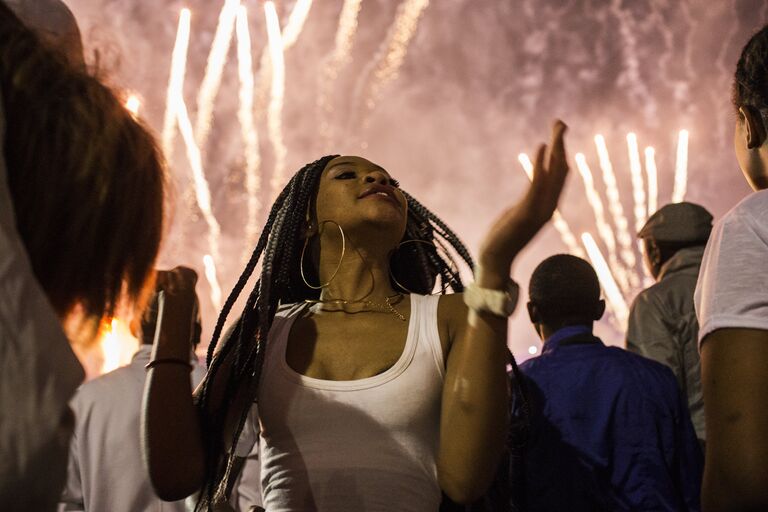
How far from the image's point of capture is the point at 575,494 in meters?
3.33

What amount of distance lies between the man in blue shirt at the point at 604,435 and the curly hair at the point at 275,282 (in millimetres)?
813

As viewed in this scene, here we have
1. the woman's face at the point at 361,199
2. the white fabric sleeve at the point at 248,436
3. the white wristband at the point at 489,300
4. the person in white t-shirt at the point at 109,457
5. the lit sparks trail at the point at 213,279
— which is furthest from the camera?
the lit sparks trail at the point at 213,279

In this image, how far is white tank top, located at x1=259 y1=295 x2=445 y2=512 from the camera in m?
2.12

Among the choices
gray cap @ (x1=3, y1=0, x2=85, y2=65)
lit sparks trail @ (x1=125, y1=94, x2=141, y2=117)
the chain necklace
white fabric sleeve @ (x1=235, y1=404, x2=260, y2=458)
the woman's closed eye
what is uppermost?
gray cap @ (x1=3, y1=0, x2=85, y2=65)

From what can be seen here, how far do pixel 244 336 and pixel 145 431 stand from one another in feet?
1.62

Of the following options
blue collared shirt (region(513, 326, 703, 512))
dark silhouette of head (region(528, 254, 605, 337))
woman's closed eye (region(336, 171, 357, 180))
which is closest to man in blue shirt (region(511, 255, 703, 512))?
blue collared shirt (region(513, 326, 703, 512))

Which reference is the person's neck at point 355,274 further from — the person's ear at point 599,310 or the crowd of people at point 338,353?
the person's ear at point 599,310

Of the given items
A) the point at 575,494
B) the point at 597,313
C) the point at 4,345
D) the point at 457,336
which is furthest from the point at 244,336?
the point at 597,313

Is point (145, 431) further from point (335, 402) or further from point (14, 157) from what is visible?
point (14, 157)

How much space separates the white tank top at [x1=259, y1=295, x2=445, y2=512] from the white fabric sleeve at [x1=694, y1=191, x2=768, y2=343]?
893mm

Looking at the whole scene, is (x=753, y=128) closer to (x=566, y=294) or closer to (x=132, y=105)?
(x=132, y=105)

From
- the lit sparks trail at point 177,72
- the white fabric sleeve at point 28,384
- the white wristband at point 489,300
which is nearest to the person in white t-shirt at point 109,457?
the white wristband at point 489,300

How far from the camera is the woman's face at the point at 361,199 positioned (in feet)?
8.75

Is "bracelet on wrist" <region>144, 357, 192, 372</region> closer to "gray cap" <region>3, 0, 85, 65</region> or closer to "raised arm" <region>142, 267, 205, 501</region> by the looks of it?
"raised arm" <region>142, 267, 205, 501</region>
